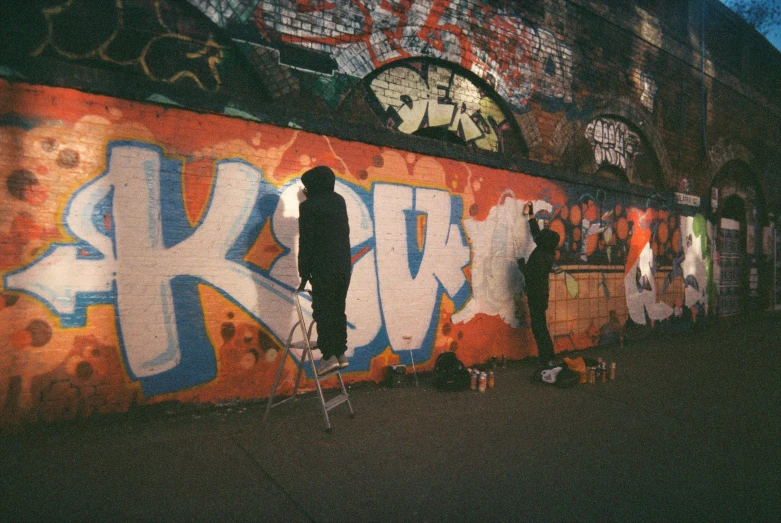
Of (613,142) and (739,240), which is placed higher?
(613,142)

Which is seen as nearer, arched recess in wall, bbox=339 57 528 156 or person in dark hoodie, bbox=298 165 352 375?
person in dark hoodie, bbox=298 165 352 375

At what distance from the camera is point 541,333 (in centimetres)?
559

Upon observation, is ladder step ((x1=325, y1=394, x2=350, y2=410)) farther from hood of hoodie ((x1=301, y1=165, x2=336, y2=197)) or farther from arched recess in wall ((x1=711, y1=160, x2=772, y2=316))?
arched recess in wall ((x1=711, y1=160, x2=772, y2=316))

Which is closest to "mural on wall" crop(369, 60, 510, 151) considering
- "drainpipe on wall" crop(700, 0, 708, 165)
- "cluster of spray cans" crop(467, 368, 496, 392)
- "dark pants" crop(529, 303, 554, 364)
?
"dark pants" crop(529, 303, 554, 364)

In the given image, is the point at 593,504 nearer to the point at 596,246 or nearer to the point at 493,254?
the point at 493,254

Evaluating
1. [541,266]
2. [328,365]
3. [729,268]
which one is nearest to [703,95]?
[729,268]

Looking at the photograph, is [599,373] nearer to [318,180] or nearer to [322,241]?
[322,241]

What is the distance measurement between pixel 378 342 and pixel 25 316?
10.6ft

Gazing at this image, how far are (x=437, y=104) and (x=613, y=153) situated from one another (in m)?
4.17

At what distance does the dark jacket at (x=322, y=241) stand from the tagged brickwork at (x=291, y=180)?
806 mm

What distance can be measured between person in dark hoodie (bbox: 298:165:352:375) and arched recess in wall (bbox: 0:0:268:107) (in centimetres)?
152

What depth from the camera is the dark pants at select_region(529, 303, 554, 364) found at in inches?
219

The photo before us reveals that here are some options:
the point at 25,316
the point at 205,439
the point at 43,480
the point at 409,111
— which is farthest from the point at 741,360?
the point at 25,316

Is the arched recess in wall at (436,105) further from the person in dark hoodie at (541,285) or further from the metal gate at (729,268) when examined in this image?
the metal gate at (729,268)
